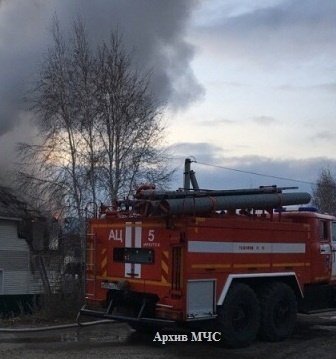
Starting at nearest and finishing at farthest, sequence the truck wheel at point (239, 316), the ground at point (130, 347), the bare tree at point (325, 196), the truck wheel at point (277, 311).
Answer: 1. the ground at point (130, 347)
2. the truck wheel at point (239, 316)
3. the truck wheel at point (277, 311)
4. the bare tree at point (325, 196)

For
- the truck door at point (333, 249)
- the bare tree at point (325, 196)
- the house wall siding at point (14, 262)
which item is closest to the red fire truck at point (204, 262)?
the truck door at point (333, 249)

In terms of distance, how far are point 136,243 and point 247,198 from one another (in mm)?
1981

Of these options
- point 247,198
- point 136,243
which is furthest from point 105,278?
point 247,198

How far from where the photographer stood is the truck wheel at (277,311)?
11.1 m

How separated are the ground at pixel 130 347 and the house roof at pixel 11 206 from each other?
12.4m

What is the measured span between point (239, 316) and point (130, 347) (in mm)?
1805

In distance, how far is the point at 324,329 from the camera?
1280 cm

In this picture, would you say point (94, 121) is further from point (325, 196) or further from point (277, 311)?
point (325, 196)

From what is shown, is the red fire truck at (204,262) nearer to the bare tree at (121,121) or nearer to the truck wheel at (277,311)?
the truck wheel at (277,311)

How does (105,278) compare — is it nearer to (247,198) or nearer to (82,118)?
(247,198)

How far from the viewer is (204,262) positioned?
9945 mm

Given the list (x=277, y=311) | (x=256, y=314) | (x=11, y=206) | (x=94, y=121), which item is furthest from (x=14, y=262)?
(x=256, y=314)

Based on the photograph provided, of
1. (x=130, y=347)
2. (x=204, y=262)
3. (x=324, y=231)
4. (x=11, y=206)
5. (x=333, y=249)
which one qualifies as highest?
(x=11, y=206)

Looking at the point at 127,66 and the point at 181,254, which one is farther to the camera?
the point at 127,66
